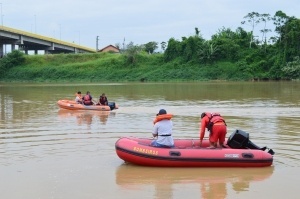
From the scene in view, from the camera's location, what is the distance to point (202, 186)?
28.0 feet

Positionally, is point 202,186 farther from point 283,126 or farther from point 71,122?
point 71,122

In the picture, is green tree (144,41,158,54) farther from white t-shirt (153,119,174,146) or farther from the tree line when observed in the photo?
white t-shirt (153,119,174,146)

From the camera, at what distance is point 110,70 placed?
230 ft

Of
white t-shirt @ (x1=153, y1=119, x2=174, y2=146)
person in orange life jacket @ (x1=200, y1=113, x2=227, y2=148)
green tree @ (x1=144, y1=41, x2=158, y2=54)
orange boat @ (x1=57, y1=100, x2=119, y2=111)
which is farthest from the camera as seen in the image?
green tree @ (x1=144, y1=41, x2=158, y2=54)

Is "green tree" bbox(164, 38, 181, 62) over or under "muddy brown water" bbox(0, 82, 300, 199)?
A: over

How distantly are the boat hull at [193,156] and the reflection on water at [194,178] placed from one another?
0.12 meters

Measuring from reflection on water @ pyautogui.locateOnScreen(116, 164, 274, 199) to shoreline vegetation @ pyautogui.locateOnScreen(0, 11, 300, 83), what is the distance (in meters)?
51.3

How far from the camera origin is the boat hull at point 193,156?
975 cm

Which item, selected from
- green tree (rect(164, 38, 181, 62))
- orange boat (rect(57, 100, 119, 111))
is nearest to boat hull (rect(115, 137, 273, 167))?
orange boat (rect(57, 100, 119, 111))

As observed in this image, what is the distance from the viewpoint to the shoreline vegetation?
202 ft

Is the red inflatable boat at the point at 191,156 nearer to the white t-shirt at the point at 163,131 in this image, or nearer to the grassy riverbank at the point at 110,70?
the white t-shirt at the point at 163,131

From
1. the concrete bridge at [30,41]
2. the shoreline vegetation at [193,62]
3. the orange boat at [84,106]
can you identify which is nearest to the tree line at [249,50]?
the shoreline vegetation at [193,62]

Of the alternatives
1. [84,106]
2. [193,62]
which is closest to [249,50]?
[193,62]

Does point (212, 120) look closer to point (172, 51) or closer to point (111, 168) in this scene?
point (111, 168)
